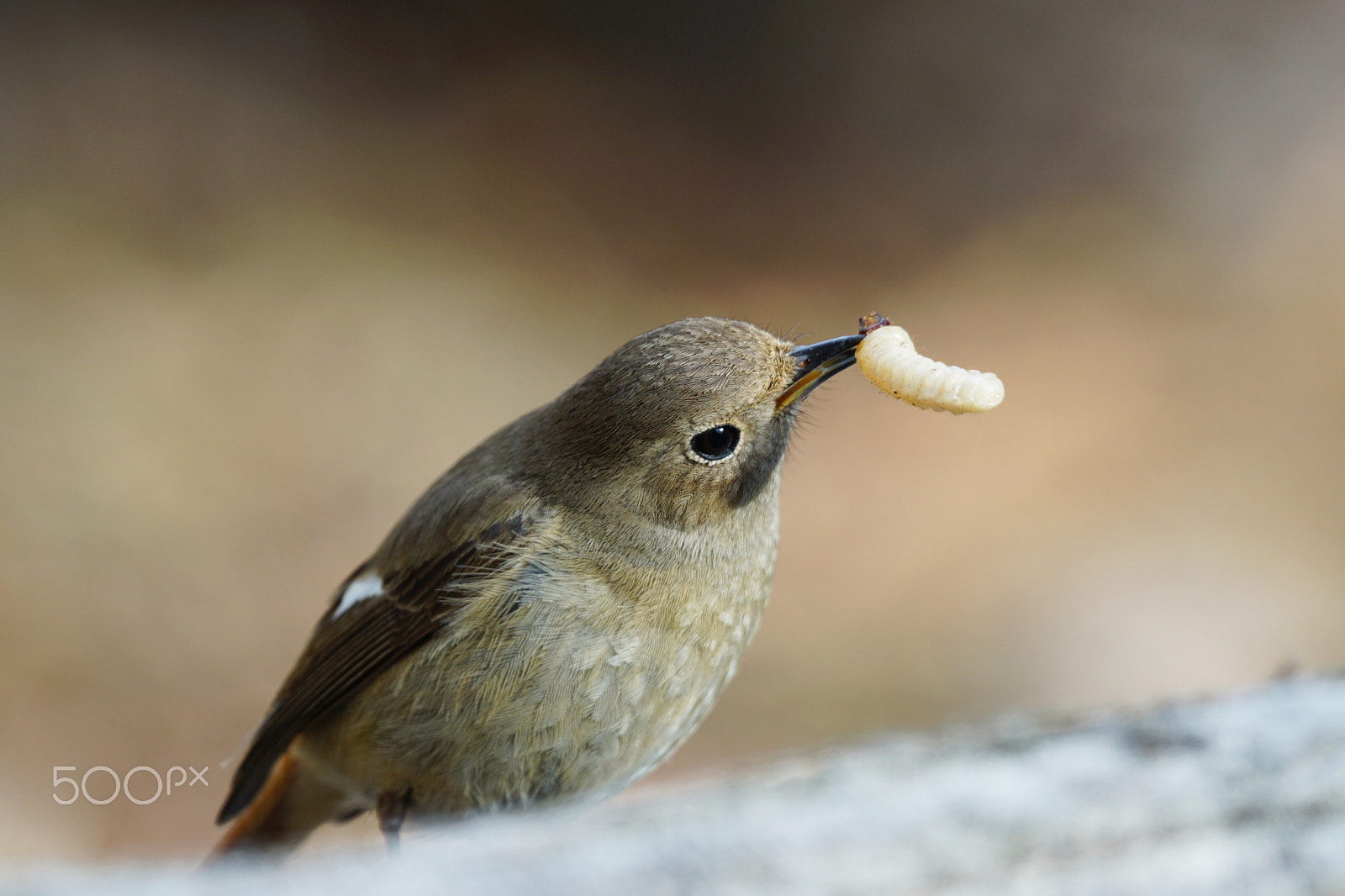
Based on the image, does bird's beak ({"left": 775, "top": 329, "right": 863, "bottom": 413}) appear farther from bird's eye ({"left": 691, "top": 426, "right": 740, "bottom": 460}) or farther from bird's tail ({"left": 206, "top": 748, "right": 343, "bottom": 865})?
bird's tail ({"left": 206, "top": 748, "right": 343, "bottom": 865})

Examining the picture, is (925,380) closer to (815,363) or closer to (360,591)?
(815,363)

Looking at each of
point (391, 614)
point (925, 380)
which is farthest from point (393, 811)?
point (925, 380)

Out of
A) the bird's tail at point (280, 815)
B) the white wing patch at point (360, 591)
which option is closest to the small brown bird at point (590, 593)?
the white wing patch at point (360, 591)

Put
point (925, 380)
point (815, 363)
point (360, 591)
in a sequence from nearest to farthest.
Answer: point (925, 380), point (815, 363), point (360, 591)

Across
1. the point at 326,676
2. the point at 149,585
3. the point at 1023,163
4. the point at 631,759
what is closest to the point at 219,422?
the point at 149,585

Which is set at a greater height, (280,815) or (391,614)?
(391,614)

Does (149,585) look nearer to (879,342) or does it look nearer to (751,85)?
(879,342)

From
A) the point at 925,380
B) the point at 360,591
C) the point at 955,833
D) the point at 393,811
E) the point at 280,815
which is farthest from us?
the point at 280,815
